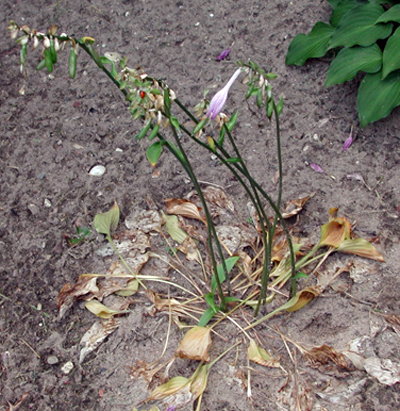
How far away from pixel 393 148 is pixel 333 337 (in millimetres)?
1152

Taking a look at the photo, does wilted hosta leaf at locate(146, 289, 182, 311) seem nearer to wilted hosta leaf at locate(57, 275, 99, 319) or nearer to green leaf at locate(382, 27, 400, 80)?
wilted hosta leaf at locate(57, 275, 99, 319)

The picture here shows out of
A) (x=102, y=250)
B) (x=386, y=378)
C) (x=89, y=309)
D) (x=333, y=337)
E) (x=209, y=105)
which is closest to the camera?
(x=209, y=105)

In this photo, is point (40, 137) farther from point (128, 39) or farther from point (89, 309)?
point (89, 309)

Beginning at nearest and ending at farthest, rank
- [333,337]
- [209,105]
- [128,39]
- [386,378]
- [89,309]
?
[209,105] → [386,378] → [333,337] → [89,309] → [128,39]

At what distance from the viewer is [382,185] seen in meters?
2.35

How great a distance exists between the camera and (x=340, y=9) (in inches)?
105

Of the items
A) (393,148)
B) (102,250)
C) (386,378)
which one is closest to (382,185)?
(393,148)

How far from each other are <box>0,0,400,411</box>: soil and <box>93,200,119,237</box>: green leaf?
0.35 feet

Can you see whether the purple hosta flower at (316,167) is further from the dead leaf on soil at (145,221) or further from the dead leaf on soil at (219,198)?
the dead leaf on soil at (145,221)

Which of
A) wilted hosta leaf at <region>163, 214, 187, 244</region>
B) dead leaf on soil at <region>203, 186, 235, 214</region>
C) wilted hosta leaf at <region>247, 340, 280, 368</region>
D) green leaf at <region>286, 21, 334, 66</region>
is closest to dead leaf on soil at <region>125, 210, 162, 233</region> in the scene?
wilted hosta leaf at <region>163, 214, 187, 244</region>

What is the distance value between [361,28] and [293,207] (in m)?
1.08

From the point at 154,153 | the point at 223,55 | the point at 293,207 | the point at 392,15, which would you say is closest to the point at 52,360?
the point at 154,153

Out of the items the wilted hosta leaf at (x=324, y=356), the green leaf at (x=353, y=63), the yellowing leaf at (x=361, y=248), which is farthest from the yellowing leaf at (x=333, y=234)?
the green leaf at (x=353, y=63)

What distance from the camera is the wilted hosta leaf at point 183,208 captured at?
2.17 m
